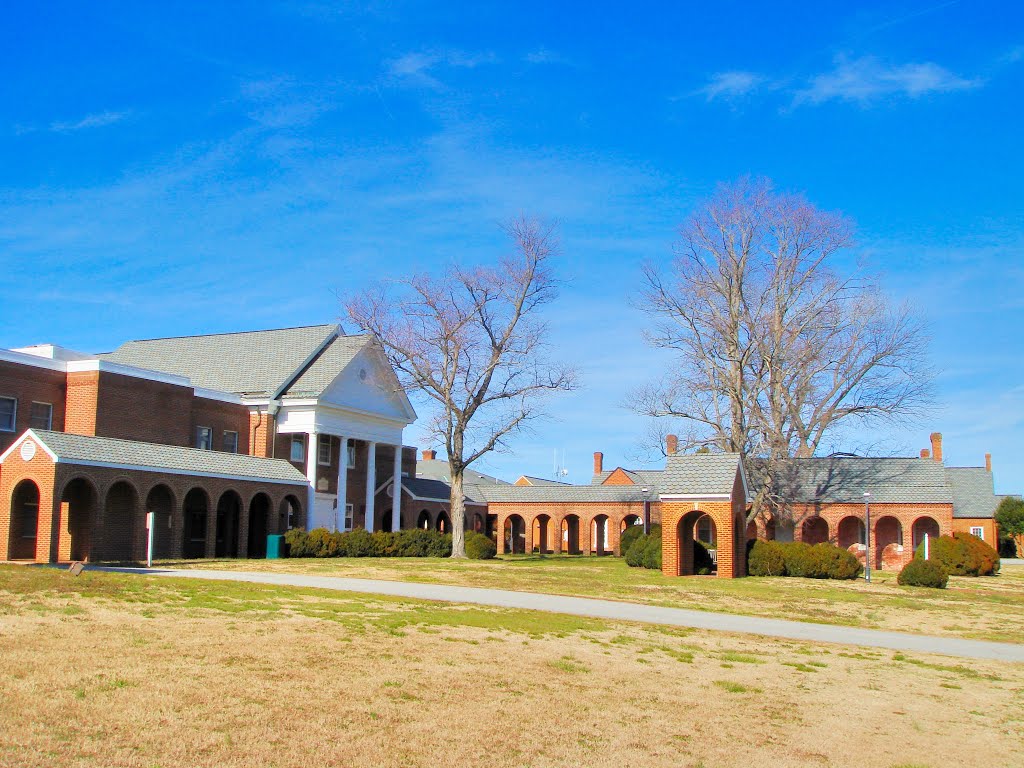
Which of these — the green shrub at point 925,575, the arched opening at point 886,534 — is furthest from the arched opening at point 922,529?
the green shrub at point 925,575

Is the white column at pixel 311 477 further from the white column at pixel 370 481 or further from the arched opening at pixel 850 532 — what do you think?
the arched opening at pixel 850 532

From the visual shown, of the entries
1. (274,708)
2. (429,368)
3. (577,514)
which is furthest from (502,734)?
(577,514)

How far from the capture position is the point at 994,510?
6372cm

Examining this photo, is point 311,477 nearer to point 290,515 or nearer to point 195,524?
point 290,515

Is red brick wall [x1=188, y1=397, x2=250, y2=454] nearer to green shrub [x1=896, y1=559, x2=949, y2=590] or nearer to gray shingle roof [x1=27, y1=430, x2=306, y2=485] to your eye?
gray shingle roof [x1=27, y1=430, x2=306, y2=485]

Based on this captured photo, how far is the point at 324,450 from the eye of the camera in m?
44.7

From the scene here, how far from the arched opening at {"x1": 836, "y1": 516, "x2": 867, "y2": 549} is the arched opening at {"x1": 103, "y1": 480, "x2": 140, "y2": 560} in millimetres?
38423

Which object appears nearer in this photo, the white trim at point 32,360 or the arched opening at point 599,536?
the white trim at point 32,360

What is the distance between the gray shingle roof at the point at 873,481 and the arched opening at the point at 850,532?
4.59 ft

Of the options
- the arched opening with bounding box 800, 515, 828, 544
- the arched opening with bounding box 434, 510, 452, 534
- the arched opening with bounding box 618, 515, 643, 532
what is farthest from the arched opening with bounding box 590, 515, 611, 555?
the arched opening with bounding box 800, 515, 828, 544

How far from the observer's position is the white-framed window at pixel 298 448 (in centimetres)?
4356

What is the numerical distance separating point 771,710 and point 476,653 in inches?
147

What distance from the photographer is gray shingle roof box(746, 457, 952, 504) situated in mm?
52469

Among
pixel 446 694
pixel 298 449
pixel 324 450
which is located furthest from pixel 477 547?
pixel 446 694
